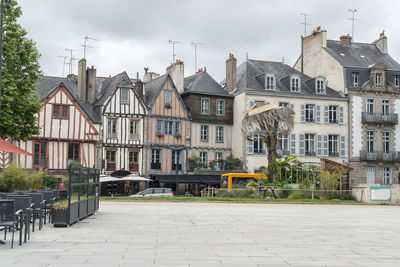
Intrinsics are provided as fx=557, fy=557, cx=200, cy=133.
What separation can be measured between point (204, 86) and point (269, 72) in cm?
590

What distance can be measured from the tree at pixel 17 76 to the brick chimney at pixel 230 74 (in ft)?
69.2

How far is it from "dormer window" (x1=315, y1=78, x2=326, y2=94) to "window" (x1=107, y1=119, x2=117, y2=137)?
50.2 feet

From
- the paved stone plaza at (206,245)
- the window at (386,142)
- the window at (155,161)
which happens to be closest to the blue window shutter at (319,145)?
the window at (386,142)

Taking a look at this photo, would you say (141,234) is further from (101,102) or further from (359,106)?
(359,106)

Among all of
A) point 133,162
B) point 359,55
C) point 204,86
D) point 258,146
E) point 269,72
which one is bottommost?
point 133,162

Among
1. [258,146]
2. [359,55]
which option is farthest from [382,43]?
[258,146]

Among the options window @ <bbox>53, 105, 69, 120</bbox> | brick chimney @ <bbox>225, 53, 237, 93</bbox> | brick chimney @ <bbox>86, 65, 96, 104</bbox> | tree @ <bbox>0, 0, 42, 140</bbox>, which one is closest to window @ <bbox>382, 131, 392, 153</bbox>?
brick chimney @ <bbox>225, 53, 237, 93</bbox>

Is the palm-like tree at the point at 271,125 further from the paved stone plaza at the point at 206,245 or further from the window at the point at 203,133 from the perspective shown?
the paved stone plaza at the point at 206,245

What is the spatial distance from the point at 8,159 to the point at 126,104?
27.7 ft

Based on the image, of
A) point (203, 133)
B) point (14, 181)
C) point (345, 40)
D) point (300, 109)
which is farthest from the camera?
point (345, 40)

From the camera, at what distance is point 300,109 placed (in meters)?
40.8

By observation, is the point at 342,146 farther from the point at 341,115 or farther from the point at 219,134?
the point at 219,134

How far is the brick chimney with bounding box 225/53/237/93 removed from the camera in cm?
4025

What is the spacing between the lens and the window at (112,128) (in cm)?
3609
